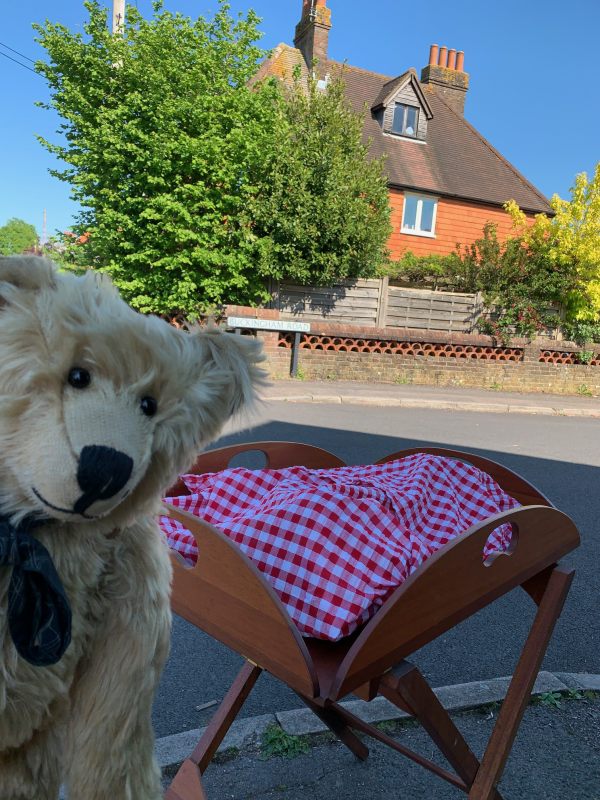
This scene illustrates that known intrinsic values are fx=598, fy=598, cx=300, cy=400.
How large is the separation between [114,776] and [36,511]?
0.53 metres

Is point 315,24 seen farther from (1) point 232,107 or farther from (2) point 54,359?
(2) point 54,359

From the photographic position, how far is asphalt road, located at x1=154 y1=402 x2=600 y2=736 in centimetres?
265

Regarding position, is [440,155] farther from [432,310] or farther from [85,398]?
[85,398]

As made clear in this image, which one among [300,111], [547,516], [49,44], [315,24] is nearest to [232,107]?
[300,111]

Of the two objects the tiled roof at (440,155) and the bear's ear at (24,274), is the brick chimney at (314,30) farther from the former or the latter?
the bear's ear at (24,274)

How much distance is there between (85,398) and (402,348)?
42.2 ft

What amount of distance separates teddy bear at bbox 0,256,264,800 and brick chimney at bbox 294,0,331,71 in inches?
774

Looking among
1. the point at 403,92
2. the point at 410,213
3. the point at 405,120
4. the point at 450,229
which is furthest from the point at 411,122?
the point at 450,229

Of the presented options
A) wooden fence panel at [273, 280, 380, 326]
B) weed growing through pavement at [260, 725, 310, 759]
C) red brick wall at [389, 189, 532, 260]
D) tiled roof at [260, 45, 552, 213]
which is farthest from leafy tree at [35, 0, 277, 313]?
weed growing through pavement at [260, 725, 310, 759]

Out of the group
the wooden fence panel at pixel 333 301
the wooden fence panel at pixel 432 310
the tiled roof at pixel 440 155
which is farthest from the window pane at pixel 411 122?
the wooden fence panel at pixel 333 301

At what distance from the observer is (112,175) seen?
37.4 ft

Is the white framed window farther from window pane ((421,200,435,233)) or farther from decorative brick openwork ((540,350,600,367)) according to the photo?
decorative brick openwork ((540,350,600,367))

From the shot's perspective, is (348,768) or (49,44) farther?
(49,44)

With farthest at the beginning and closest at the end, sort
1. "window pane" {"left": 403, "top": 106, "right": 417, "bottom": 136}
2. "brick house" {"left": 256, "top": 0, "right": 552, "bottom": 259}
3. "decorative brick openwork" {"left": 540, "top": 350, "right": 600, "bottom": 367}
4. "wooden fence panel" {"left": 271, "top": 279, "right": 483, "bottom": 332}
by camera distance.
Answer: "window pane" {"left": 403, "top": 106, "right": 417, "bottom": 136}
"brick house" {"left": 256, "top": 0, "right": 552, "bottom": 259}
"decorative brick openwork" {"left": 540, "top": 350, "right": 600, "bottom": 367}
"wooden fence panel" {"left": 271, "top": 279, "right": 483, "bottom": 332}
